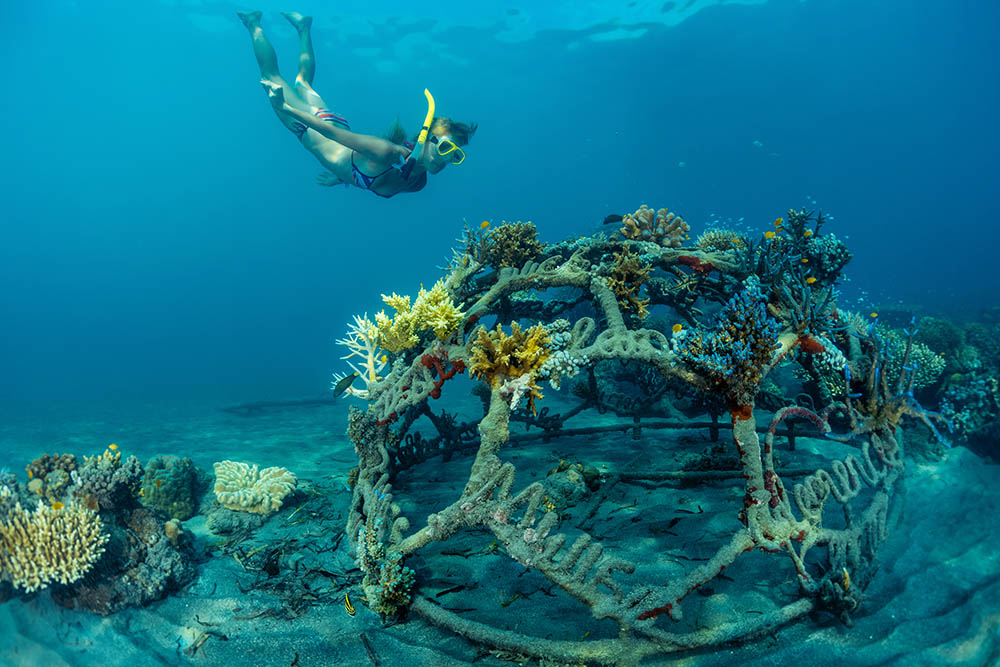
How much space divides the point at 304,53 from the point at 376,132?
17.0 feet

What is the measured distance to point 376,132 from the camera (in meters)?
9.63

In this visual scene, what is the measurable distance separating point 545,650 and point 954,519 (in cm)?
606

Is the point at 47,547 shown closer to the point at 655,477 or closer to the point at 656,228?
the point at 655,477

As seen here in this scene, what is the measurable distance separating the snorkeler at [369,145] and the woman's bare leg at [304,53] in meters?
0.81

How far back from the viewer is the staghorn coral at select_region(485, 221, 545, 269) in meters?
8.92

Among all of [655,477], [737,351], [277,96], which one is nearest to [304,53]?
[277,96]

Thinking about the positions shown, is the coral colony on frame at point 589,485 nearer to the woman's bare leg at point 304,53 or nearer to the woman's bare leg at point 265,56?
the woman's bare leg at point 265,56

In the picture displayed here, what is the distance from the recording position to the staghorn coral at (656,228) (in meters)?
9.56

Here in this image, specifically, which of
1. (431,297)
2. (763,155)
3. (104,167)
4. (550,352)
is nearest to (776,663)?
(550,352)

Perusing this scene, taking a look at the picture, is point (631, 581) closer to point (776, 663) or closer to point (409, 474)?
point (776, 663)

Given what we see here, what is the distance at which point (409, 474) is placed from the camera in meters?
8.66

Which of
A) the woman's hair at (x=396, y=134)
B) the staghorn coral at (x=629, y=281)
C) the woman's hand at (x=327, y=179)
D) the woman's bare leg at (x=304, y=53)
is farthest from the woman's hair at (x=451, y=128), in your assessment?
the woman's bare leg at (x=304, y=53)

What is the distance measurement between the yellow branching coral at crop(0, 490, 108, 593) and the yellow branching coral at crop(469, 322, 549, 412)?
15.4 feet

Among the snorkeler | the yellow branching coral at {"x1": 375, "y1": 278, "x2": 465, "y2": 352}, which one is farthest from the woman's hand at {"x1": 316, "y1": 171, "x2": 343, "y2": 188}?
the yellow branching coral at {"x1": 375, "y1": 278, "x2": 465, "y2": 352}
